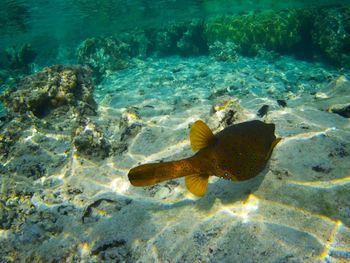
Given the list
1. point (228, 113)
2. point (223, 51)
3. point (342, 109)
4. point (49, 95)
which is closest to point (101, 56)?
point (223, 51)

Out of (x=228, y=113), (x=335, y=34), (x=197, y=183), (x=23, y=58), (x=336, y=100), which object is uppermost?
(x=197, y=183)

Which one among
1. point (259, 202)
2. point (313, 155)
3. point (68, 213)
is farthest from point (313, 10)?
point (68, 213)

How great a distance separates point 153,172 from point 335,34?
14.6 metres

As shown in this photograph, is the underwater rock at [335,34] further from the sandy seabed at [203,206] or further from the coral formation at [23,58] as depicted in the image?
the coral formation at [23,58]

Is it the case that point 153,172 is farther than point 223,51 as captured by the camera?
No

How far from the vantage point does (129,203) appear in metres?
3.43

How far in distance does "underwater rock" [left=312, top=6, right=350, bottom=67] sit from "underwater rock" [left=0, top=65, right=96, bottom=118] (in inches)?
485

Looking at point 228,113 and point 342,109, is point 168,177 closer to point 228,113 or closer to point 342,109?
point 228,113

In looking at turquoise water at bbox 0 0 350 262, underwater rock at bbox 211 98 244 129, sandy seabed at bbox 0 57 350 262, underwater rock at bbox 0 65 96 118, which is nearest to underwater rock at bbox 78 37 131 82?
turquoise water at bbox 0 0 350 262

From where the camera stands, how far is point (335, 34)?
13.1m

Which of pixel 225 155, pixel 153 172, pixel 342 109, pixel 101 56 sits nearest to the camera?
pixel 153 172

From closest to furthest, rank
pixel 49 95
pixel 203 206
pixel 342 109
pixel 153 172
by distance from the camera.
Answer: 1. pixel 153 172
2. pixel 203 206
3. pixel 342 109
4. pixel 49 95

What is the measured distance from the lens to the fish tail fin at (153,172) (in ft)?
7.30

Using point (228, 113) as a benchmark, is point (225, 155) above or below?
above
